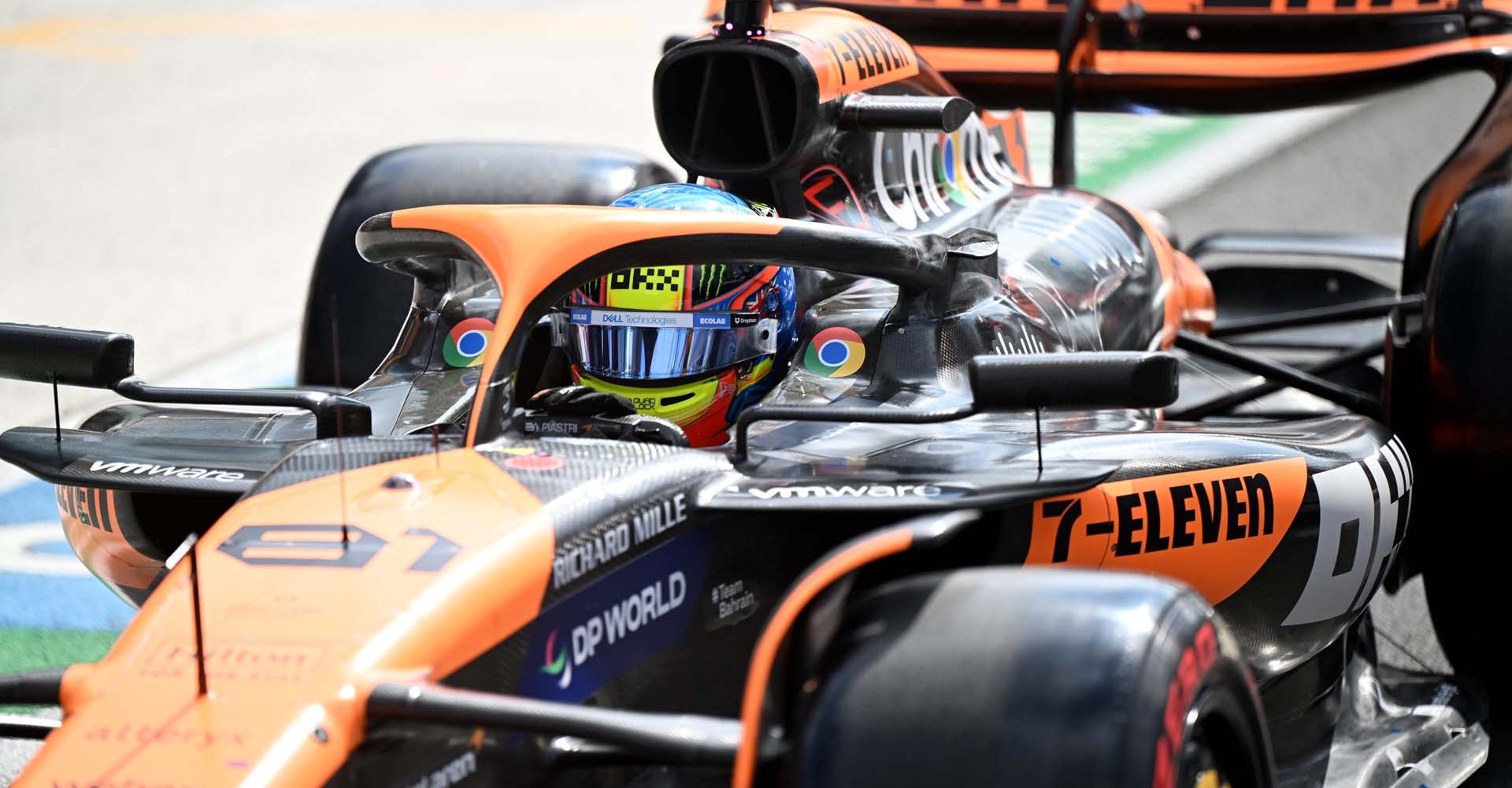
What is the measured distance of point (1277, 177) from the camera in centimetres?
978

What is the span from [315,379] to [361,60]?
8.10 metres

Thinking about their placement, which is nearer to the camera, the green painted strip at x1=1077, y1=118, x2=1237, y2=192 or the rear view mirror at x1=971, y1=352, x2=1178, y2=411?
the rear view mirror at x1=971, y1=352, x2=1178, y2=411

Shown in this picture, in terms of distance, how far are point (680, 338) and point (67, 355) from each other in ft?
3.52

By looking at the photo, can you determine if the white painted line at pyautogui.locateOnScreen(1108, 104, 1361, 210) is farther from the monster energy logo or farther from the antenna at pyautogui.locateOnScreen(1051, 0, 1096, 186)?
the monster energy logo

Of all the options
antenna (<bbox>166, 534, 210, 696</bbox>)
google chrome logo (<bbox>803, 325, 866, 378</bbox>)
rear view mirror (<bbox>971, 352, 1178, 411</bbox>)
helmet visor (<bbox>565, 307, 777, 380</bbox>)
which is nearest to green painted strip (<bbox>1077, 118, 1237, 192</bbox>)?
google chrome logo (<bbox>803, 325, 866, 378</bbox>)

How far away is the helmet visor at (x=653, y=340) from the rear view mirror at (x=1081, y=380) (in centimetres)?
73

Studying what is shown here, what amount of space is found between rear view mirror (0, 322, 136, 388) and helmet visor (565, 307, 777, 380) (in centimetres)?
80

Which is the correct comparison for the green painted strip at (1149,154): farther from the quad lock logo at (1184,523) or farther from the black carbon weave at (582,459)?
the black carbon weave at (582,459)

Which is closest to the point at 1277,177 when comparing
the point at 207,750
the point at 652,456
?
the point at 652,456

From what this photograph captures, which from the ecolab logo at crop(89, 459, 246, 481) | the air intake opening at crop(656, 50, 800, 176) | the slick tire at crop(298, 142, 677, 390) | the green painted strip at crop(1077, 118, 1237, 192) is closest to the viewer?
the ecolab logo at crop(89, 459, 246, 481)

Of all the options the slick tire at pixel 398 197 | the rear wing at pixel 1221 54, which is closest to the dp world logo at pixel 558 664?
the slick tire at pixel 398 197

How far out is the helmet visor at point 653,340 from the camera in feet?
10.9

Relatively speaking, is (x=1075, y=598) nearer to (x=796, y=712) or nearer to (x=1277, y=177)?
(x=796, y=712)

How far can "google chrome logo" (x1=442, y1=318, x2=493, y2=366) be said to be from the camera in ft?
12.4
